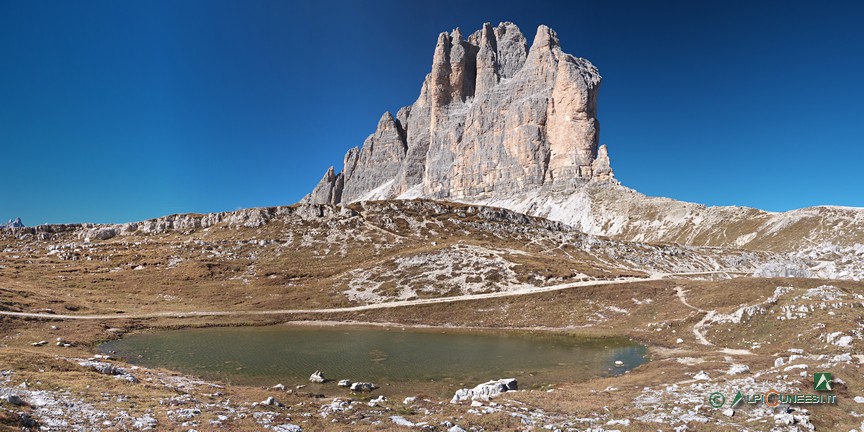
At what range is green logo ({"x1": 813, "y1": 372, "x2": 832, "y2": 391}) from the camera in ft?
64.8

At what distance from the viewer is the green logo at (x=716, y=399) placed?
1925cm

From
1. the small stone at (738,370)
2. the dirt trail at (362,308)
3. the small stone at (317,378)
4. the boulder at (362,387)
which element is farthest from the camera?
the dirt trail at (362,308)

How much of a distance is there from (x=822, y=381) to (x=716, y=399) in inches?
212

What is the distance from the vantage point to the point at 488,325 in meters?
61.5

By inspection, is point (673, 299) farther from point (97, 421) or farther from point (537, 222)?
point (537, 222)

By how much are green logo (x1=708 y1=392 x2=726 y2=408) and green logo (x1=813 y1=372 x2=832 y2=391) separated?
442 cm

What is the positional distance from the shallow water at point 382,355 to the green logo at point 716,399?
41.0 ft

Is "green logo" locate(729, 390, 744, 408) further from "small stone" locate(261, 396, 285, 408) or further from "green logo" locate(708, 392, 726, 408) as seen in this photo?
"small stone" locate(261, 396, 285, 408)

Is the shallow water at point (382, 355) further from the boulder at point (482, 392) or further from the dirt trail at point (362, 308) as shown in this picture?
the dirt trail at point (362, 308)

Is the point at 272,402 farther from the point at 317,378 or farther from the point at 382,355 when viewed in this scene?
the point at 382,355

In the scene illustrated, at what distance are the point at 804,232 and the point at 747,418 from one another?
8048 inches

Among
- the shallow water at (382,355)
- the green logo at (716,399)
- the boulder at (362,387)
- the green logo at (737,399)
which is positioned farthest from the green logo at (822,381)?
the boulder at (362,387)

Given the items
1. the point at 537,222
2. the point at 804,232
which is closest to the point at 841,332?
the point at 537,222

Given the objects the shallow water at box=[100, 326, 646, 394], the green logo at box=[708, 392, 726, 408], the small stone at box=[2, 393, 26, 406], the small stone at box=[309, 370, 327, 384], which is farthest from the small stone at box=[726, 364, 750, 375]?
the small stone at box=[2, 393, 26, 406]
